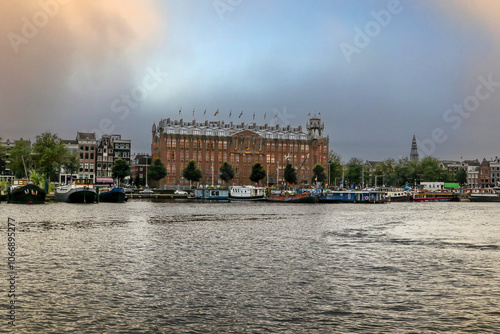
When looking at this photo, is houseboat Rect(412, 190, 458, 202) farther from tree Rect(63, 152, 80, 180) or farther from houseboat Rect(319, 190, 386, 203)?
tree Rect(63, 152, 80, 180)

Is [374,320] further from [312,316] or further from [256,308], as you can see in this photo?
[256,308]

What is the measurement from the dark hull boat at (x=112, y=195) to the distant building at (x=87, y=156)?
75.1m

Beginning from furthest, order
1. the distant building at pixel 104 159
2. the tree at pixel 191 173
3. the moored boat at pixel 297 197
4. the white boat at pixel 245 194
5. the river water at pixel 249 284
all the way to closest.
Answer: the distant building at pixel 104 159, the tree at pixel 191 173, the white boat at pixel 245 194, the moored boat at pixel 297 197, the river water at pixel 249 284

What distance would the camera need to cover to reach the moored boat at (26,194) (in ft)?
326

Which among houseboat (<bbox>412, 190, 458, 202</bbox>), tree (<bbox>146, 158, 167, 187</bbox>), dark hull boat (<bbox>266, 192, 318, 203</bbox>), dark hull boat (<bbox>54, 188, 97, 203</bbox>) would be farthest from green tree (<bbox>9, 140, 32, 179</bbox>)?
houseboat (<bbox>412, 190, 458, 202</bbox>)

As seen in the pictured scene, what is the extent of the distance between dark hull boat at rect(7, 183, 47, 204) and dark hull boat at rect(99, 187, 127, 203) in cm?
1469

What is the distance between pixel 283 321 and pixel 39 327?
855 cm

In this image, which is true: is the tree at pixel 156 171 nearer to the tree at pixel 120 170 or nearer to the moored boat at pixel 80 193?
the tree at pixel 120 170

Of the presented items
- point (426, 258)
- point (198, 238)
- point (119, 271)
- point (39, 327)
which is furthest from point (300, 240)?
point (39, 327)

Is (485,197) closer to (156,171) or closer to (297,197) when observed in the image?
(297,197)

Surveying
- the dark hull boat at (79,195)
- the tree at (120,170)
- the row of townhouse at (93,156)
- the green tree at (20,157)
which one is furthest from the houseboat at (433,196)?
the green tree at (20,157)

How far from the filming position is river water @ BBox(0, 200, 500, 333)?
17.7 metres

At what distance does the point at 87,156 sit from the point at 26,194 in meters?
89.7

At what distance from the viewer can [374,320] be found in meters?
18.2
